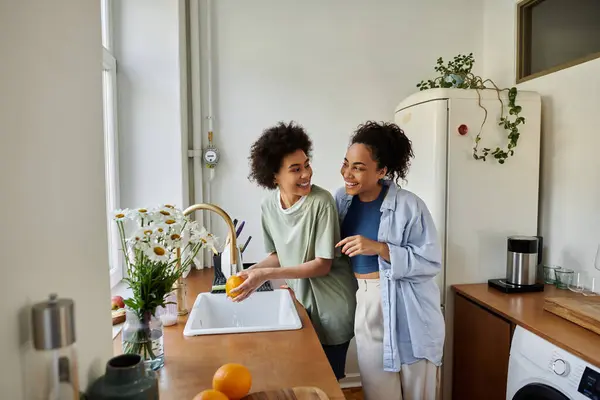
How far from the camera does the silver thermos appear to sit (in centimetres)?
200

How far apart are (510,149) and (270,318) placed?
5.07 feet

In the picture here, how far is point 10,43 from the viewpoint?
0.46 metres

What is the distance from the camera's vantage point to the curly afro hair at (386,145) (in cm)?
150

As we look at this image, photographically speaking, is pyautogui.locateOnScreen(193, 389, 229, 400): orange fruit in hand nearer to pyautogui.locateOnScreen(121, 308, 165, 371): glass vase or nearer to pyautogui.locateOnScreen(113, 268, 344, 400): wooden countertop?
pyautogui.locateOnScreen(113, 268, 344, 400): wooden countertop

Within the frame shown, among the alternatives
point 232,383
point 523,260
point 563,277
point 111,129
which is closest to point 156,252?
point 232,383

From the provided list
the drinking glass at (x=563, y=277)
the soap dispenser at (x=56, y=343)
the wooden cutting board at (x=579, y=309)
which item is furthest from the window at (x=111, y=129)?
the drinking glass at (x=563, y=277)

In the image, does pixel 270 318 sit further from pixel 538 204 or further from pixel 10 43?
pixel 538 204

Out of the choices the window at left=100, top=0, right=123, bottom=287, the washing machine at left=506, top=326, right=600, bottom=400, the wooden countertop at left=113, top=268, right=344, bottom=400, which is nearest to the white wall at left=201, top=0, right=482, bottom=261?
the window at left=100, top=0, right=123, bottom=287

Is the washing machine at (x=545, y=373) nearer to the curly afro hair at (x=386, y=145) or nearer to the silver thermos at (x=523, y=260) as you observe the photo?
the silver thermos at (x=523, y=260)

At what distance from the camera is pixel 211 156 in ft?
7.80

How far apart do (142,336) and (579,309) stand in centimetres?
160

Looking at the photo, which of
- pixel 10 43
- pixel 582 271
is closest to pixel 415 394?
pixel 582 271

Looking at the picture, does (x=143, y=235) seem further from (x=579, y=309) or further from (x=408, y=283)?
(x=579, y=309)

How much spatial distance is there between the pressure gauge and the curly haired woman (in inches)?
33.2
